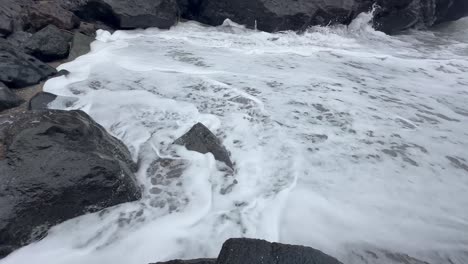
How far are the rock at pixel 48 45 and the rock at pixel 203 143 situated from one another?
3022 millimetres

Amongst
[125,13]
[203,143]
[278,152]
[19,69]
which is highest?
[125,13]

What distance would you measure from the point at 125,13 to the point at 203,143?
190 inches

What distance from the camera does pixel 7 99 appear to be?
4055 millimetres

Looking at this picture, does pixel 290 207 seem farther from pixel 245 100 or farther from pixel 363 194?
pixel 245 100

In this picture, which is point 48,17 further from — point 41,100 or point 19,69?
point 41,100

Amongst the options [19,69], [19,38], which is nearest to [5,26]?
A: [19,38]

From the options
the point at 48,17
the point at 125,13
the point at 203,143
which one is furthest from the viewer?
the point at 125,13

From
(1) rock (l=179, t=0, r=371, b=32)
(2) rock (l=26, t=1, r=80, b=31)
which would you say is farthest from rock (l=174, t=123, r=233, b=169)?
(1) rock (l=179, t=0, r=371, b=32)

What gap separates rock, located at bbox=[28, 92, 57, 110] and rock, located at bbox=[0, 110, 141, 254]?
89 cm

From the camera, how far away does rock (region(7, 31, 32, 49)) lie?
5480 millimetres

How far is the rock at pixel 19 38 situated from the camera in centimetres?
548

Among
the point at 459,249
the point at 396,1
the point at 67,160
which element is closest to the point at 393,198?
the point at 459,249

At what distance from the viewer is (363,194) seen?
3193 mm

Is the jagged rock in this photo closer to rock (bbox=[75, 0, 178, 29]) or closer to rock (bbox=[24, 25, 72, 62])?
rock (bbox=[75, 0, 178, 29])
